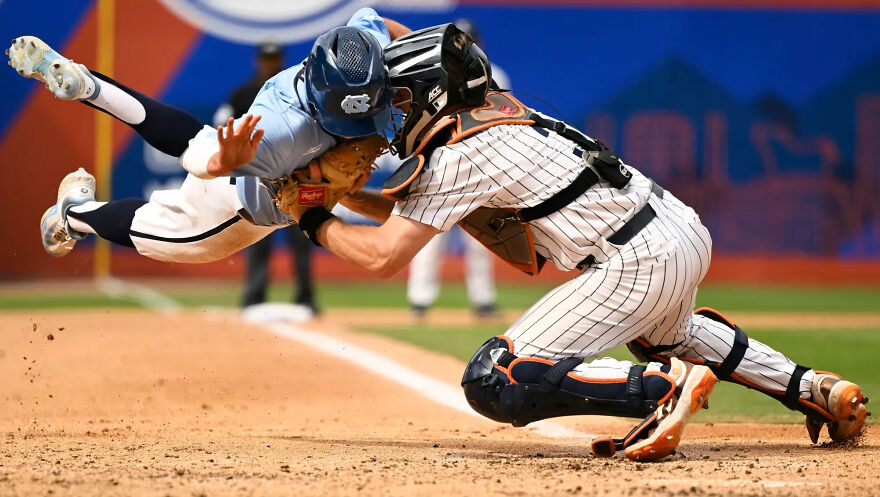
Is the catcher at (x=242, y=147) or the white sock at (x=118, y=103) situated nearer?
the catcher at (x=242, y=147)

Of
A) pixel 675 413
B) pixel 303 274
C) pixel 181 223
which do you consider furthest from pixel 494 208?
pixel 303 274

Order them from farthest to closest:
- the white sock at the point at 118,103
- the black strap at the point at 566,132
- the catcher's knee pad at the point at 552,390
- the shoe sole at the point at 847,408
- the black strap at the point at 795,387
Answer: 1. the white sock at the point at 118,103
2. the black strap at the point at 795,387
3. the shoe sole at the point at 847,408
4. the black strap at the point at 566,132
5. the catcher's knee pad at the point at 552,390

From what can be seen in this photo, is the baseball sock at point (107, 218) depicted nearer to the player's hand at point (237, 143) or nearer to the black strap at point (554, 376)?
the player's hand at point (237, 143)

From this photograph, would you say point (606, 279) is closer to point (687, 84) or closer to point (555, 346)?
point (555, 346)

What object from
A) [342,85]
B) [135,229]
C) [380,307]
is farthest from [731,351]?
[380,307]

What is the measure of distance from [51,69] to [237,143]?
1.10 m

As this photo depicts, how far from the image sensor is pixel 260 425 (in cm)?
524

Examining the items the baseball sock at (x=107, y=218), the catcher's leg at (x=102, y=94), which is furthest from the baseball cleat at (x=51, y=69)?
the baseball sock at (x=107, y=218)

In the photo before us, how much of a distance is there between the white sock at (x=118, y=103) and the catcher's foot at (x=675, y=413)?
99.9 inches

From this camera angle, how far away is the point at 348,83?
156 inches

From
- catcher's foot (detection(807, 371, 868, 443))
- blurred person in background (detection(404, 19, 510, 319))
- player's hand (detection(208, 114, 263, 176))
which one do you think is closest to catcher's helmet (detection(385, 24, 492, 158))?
player's hand (detection(208, 114, 263, 176))

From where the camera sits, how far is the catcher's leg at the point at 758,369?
4.39 m

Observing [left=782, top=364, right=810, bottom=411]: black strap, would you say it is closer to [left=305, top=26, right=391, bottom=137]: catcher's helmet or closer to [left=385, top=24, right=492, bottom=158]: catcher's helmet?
[left=385, top=24, right=492, bottom=158]: catcher's helmet

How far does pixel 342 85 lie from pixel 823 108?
13.2 m
